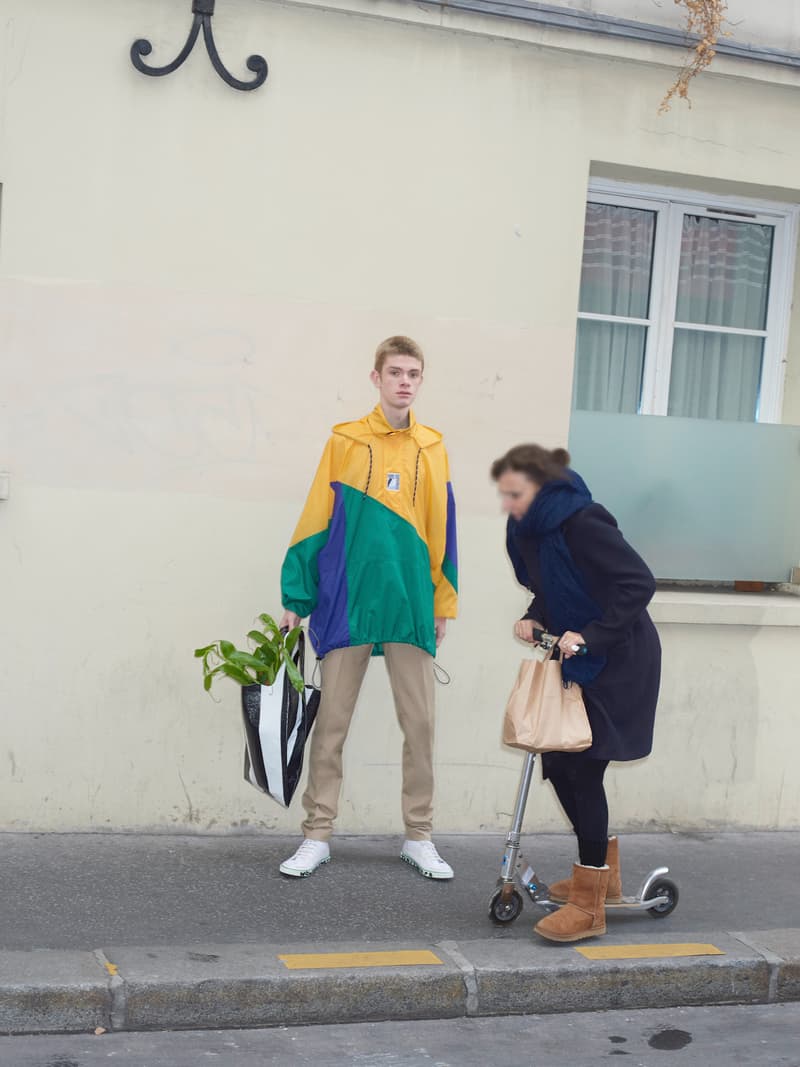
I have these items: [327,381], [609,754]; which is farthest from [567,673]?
[327,381]

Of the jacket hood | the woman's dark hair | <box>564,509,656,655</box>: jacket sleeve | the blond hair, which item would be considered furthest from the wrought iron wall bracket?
<box>564,509,656,655</box>: jacket sleeve

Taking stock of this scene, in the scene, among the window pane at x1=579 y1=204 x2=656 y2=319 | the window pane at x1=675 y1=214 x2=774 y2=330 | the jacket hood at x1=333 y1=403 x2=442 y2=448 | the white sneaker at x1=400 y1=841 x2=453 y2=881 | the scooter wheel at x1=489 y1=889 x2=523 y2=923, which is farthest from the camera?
the window pane at x1=675 y1=214 x2=774 y2=330

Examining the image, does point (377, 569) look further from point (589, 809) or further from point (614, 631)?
point (589, 809)

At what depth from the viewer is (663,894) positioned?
5.05m

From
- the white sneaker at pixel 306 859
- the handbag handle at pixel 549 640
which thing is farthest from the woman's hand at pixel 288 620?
the handbag handle at pixel 549 640

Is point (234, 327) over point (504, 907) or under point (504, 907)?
over

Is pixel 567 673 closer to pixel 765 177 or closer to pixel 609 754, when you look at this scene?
pixel 609 754

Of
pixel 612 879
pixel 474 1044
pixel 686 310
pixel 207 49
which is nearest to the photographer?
pixel 474 1044

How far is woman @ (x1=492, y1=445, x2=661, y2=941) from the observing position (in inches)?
176

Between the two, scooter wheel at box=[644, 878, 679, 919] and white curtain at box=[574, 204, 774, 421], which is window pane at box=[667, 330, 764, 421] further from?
scooter wheel at box=[644, 878, 679, 919]

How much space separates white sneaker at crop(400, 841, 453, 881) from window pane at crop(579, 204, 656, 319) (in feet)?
8.78

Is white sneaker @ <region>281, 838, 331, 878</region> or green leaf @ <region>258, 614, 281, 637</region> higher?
green leaf @ <region>258, 614, 281, 637</region>

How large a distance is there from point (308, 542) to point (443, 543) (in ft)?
1.75

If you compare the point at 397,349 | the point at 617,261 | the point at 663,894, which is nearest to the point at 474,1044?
the point at 663,894
